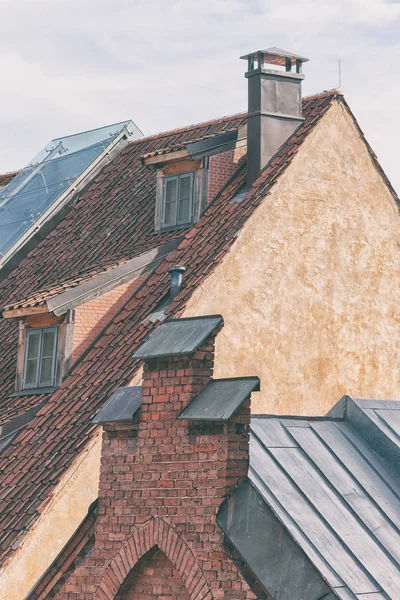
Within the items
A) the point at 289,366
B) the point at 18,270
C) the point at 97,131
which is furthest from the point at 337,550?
the point at 97,131

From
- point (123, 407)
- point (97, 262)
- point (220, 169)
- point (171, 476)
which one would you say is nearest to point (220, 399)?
point (171, 476)

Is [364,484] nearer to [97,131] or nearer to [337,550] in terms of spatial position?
[337,550]

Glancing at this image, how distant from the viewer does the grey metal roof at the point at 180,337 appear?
13.1 meters

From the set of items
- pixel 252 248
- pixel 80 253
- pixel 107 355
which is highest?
pixel 80 253

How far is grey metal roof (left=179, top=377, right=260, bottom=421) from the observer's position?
40.7 feet

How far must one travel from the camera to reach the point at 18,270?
26297 millimetres

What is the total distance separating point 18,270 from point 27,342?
3901 millimetres

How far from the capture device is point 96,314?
72.0 feet

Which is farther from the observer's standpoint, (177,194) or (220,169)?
(177,194)

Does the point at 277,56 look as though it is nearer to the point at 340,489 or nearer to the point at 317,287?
the point at 317,287

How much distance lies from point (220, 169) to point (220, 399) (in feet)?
37.1

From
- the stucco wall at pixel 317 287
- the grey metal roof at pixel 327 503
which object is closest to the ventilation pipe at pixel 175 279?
the stucco wall at pixel 317 287

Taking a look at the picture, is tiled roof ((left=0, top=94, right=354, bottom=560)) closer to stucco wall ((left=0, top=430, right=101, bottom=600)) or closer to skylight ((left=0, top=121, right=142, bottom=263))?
stucco wall ((left=0, top=430, right=101, bottom=600))

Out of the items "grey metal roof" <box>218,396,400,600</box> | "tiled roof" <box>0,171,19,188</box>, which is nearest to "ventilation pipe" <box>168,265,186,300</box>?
"grey metal roof" <box>218,396,400,600</box>
